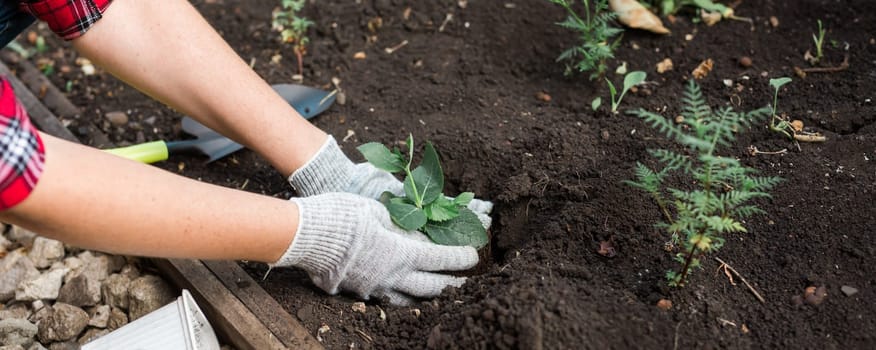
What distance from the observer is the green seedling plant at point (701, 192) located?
131 cm

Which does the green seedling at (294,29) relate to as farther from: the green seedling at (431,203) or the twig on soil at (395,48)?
the green seedling at (431,203)

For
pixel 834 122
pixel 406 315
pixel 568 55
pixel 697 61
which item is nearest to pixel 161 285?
pixel 406 315

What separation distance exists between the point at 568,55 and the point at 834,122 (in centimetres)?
74

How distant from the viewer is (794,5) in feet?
7.86

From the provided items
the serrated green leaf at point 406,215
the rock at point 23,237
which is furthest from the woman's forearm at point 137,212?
the rock at point 23,237

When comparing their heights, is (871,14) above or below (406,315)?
above

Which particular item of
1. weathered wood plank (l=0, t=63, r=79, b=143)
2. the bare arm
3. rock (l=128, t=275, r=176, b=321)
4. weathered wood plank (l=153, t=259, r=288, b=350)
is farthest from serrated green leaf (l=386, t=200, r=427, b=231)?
weathered wood plank (l=0, t=63, r=79, b=143)

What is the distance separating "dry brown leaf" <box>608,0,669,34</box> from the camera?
92.7 inches

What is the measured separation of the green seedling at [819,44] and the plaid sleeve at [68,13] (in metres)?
1.89

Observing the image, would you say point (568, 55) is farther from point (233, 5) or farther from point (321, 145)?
point (233, 5)

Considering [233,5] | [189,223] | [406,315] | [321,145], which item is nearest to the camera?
[189,223]

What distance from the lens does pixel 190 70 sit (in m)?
1.81

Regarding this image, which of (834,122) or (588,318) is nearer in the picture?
(588,318)

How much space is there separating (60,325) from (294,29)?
3.90ft
